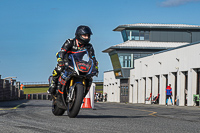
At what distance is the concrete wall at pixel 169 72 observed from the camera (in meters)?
34.7

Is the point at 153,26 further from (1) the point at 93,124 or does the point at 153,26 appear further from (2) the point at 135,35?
(1) the point at 93,124

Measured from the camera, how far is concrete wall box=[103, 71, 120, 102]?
2736 inches

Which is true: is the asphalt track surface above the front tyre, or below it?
below

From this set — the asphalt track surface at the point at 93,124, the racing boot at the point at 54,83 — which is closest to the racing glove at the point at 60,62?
the racing boot at the point at 54,83

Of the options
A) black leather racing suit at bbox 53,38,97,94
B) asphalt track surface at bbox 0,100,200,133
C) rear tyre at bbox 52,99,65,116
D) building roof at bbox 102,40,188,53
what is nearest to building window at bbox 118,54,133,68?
building roof at bbox 102,40,188,53

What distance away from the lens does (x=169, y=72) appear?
1583 inches

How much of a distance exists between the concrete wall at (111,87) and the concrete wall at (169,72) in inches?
539

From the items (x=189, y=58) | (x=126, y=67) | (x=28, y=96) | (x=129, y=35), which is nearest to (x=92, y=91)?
(x=189, y=58)

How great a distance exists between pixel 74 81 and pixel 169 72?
3155cm

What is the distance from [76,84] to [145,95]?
4102cm

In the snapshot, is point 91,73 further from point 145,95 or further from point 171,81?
point 145,95

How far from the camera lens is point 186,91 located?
3619cm

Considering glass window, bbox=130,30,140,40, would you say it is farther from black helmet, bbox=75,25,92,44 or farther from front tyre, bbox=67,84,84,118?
front tyre, bbox=67,84,84,118

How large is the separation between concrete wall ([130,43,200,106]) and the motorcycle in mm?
25061
